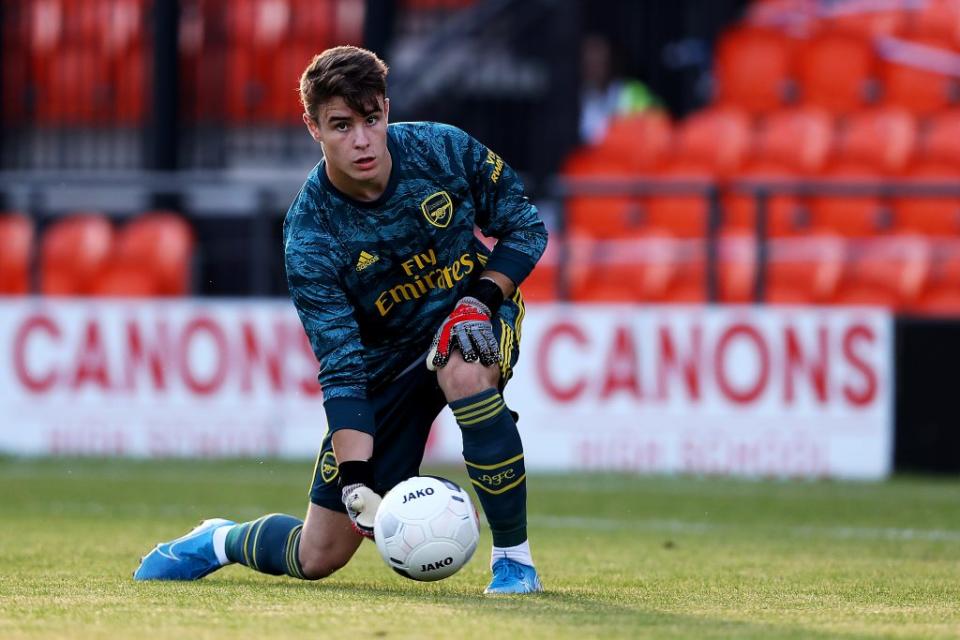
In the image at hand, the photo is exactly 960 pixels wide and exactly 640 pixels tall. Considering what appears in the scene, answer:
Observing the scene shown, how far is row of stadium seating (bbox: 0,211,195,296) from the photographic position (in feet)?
41.9

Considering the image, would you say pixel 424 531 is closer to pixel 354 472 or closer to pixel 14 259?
pixel 354 472

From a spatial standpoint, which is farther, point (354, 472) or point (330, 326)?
point (330, 326)

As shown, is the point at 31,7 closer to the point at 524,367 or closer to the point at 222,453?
the point at 222,453

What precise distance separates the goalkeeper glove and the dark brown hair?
1040mm

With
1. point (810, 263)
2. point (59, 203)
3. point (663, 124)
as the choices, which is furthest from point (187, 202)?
point (810, 263)

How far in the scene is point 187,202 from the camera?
14.2m

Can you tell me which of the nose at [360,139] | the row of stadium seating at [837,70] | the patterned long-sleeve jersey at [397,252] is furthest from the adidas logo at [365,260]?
the row of stadium seating at [837,70]

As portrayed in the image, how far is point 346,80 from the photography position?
5031mm

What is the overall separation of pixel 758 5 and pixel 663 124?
2464mm

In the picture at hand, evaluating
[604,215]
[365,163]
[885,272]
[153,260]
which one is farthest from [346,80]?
[153,260]

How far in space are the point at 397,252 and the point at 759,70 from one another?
9332mm

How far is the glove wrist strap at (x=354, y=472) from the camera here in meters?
A: 5.12

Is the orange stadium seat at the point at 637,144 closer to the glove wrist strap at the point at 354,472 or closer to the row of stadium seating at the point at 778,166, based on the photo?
the row of stadium seating at the point at 778,166

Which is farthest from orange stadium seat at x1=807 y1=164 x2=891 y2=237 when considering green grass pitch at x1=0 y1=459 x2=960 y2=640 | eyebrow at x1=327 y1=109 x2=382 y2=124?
eyebrow at x1=327 y1=109 x2=382 y2=124
